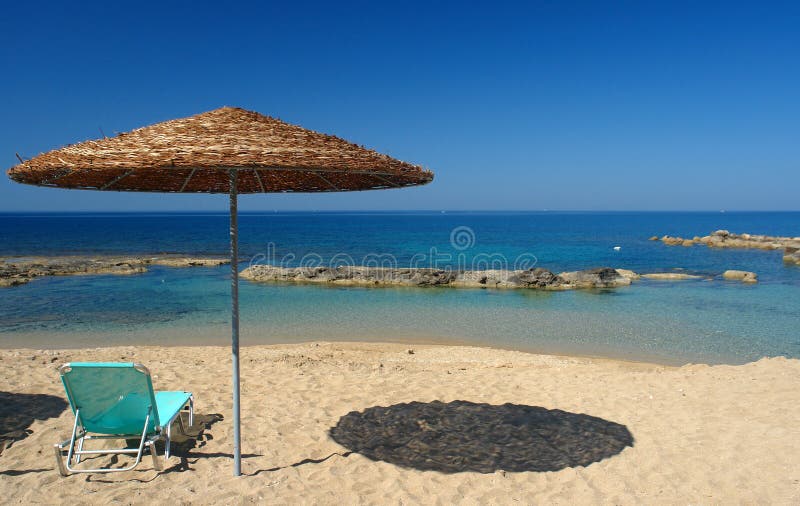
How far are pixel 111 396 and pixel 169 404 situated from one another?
0.67 m

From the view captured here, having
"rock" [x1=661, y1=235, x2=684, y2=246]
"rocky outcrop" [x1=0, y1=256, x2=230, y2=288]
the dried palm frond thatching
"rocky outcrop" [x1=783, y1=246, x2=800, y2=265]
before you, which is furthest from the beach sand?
"rock" [x1=661, y1=235, x2=684, y2=246]

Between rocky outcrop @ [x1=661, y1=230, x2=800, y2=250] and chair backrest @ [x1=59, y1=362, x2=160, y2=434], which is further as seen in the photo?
rocky outcrop @ [x1=661, y1=230, x2=800, y2=250]

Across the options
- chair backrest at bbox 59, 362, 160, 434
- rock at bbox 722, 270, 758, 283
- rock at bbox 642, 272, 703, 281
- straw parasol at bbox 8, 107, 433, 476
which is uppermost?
straw parasol at bbox 8, 107, 433, 476

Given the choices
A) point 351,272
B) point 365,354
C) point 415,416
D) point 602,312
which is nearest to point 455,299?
point 602,312

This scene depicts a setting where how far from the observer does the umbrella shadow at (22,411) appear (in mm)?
4605

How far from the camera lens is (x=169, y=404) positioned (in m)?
4.40

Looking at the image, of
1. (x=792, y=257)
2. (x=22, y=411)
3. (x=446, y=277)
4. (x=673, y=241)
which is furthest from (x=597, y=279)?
(x=673, y=241)

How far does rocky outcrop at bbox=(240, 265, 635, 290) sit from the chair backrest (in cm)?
1804

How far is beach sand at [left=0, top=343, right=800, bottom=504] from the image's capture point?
12.2 feet

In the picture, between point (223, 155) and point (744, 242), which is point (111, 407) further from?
point (744, 242)

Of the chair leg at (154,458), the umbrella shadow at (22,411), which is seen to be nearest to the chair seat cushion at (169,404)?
the chair leg at (154,458)

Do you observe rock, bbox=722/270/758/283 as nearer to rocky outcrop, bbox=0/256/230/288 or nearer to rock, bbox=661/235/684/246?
rock, bbox=661/235/684/246

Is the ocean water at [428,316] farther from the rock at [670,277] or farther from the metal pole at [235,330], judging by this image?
the metal pole at [235,330]

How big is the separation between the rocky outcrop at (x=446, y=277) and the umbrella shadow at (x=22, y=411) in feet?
54.4
